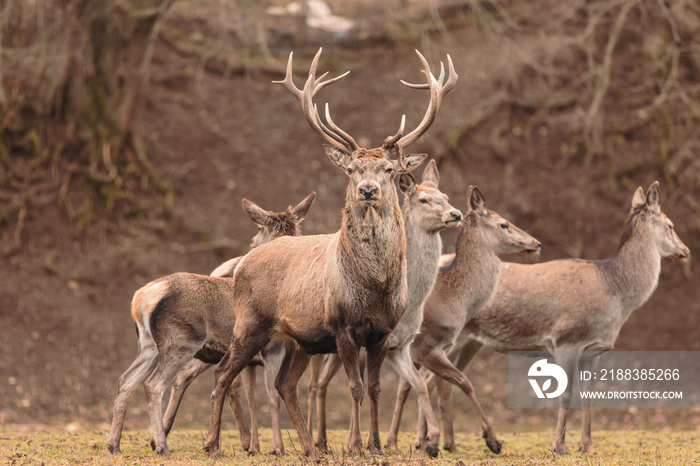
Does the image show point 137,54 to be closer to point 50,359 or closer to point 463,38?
point 50,359

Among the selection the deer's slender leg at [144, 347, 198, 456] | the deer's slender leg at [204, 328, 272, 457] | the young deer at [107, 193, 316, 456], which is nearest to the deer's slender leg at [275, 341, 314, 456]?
the deer's slender leg at [204, 328, 272, 457]

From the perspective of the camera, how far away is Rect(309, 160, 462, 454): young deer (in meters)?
9.20

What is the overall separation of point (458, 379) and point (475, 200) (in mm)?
2479

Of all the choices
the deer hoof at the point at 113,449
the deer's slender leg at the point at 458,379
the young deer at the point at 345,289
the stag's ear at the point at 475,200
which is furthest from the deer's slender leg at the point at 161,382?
the stag's ear at the point at 475,200

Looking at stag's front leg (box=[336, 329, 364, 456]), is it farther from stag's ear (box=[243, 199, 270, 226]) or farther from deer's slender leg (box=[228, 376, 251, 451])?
stag's ear (box=[243, 199, 270, 226])

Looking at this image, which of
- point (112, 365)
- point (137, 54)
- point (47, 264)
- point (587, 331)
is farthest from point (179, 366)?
point (137, 54)

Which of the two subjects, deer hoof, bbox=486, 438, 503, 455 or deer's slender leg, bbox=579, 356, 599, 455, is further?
deer's slender leg, bbox=579, 356, 599, 455

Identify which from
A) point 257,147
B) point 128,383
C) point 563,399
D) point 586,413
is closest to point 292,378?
point 128,383

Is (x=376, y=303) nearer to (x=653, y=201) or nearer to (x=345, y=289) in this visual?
(x=345, y=289)

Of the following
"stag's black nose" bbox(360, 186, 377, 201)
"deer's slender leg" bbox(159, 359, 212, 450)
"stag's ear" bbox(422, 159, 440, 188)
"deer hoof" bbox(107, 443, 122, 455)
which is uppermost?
"stag's ear" bbox(422, 159, 440, 188)

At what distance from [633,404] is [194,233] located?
9.09 metres

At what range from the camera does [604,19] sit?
21.8 m

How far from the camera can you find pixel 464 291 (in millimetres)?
10508

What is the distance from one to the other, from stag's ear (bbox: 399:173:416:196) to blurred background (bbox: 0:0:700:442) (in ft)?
10.4
